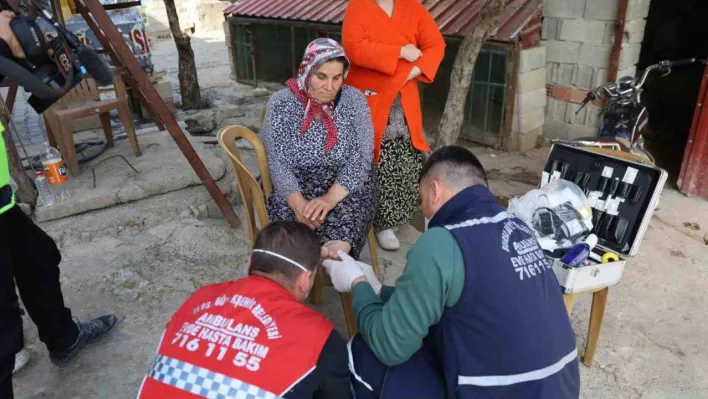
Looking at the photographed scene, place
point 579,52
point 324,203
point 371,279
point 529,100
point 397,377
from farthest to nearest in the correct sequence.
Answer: point 529,100, point 579,52, point 324,203, point 371,279, point 397,377

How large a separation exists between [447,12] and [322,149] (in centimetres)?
366

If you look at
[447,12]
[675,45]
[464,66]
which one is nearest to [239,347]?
[464,66]

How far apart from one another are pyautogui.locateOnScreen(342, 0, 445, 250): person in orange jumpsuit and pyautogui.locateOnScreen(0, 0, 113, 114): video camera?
1.53 metres

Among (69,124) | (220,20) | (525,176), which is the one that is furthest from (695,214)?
(220,20)

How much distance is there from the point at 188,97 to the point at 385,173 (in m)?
4.97

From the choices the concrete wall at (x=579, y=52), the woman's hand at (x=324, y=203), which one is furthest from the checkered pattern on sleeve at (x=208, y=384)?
the concrete wall at (x=579, y=52)

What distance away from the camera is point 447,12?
5602mm

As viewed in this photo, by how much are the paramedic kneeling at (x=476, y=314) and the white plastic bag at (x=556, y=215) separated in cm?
83

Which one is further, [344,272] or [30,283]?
[30,283]

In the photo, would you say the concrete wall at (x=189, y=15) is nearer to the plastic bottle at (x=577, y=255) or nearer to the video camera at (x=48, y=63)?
the video camera at (x=48, y=63)

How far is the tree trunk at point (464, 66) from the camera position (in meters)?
3.71

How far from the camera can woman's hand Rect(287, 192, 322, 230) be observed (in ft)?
8.11

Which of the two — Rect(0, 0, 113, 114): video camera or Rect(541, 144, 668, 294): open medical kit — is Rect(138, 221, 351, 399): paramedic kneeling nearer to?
Rect(0, 0, 113, 114): video camera

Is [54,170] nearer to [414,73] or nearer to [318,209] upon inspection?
[318,209]
